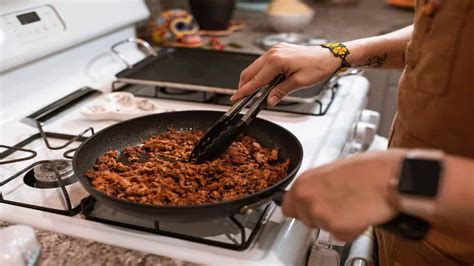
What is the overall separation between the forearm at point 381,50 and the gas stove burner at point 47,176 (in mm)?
545

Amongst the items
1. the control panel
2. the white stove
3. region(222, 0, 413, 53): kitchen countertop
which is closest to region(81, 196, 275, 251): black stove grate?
the white stove

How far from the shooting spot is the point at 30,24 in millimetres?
1106

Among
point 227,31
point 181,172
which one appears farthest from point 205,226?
point 227,31

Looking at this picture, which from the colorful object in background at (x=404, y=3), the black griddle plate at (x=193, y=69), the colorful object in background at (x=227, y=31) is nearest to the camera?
the black griddle plate at (x=193, y=69)

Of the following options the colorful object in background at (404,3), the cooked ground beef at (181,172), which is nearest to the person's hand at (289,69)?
the cooked ground beef at (181,172)

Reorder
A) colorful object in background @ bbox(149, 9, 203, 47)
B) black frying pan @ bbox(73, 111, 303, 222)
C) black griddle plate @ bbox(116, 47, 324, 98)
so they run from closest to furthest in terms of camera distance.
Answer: black frying pan @ bbox(73, 111, 303, 222) → black griddle plate @ bbox(116, 47, 324, 98) → colorful object in background @ bbox(149, 9, 203, 47)

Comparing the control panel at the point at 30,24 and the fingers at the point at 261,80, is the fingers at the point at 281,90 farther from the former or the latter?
the control panel at the point at 30,24

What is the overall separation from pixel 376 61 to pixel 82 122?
2.05 feet

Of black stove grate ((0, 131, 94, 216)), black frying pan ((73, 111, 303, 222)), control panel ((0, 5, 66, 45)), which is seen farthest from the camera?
control panel ((0, 5, 66, 45))

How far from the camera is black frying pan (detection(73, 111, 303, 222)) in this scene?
0.62 metres

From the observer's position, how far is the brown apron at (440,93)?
2.15 feet

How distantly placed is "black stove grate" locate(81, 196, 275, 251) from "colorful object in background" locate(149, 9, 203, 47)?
914mm

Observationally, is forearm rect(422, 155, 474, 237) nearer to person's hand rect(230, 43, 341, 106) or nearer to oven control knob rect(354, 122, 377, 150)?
person's hand rect(230, 43, 341, 106)

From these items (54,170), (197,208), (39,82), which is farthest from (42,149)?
(197,208)
